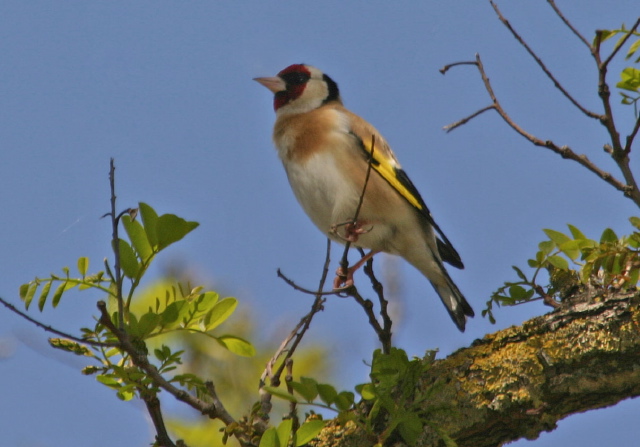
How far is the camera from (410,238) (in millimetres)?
4832

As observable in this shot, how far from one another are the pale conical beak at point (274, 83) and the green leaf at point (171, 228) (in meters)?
3.47

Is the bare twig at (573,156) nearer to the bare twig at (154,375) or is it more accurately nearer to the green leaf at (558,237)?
the green leaf at (558,237)

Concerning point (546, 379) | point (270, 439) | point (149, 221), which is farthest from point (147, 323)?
point (546, 379)

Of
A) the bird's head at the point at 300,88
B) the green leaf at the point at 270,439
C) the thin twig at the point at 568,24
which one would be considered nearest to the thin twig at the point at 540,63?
the thin twig at the point at 568,24

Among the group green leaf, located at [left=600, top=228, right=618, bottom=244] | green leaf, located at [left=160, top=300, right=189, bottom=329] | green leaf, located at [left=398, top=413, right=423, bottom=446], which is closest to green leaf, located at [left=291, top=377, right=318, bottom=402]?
green leaf, located at [left=398, top=413, right=423, bottom=446]

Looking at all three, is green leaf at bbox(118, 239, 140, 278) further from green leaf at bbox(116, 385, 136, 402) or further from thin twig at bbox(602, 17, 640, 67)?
thin twig at bbox(602, 17, 640, 67)

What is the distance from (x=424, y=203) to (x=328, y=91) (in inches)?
61.9

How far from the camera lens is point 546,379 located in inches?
107

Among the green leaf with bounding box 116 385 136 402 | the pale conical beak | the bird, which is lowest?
the green leaf with bounding box 116 385 136 402

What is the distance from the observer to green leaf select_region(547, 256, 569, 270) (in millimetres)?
2904

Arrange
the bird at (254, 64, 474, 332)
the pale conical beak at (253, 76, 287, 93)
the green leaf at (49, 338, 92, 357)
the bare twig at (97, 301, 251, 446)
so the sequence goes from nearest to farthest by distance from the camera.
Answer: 1. the bare twig at (97, 301, 251, 446)
2. the green leaf at (49, 338, 92, 357)
3. the bird at (254, 64, 474, 332)
4. the pale conical beak at (253, 76, 287, 93)

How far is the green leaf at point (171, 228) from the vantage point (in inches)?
98.7

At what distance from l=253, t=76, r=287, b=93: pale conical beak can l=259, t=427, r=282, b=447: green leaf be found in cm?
375

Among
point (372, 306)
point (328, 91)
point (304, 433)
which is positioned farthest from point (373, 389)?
point (328, 91)
